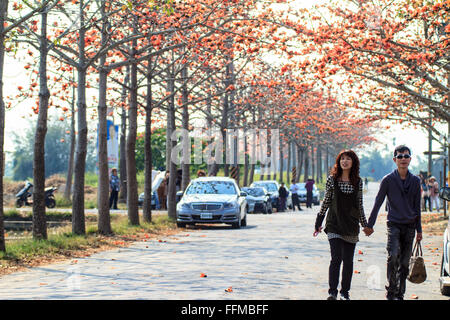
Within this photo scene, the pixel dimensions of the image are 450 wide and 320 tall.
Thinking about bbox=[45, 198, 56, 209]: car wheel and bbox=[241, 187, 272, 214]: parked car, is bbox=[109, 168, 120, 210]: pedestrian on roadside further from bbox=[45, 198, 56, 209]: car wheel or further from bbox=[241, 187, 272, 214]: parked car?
bbox=[241, 187, 272, 214]: parked car

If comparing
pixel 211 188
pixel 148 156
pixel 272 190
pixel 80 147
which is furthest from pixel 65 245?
pixel 272 190

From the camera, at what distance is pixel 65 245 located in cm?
1591

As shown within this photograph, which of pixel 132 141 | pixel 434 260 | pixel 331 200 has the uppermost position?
pixel 132 141

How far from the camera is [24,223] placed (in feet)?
96.1

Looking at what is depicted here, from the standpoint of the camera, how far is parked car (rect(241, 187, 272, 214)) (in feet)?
125

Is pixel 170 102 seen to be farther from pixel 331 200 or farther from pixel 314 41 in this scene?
pixel 331 200

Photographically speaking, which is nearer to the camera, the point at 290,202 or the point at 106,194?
the point at 106,194

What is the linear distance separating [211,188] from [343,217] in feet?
54.1

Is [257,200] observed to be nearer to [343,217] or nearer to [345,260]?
[345,260]

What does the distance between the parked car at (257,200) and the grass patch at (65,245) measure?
1572 centimetres

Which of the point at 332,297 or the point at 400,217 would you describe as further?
the point at 400,217

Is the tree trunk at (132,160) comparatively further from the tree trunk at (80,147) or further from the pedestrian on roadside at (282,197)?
the pedestrian on roadside at (282,197)

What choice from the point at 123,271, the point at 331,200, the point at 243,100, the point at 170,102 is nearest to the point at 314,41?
the point at 170,102

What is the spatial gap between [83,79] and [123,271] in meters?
7.38
